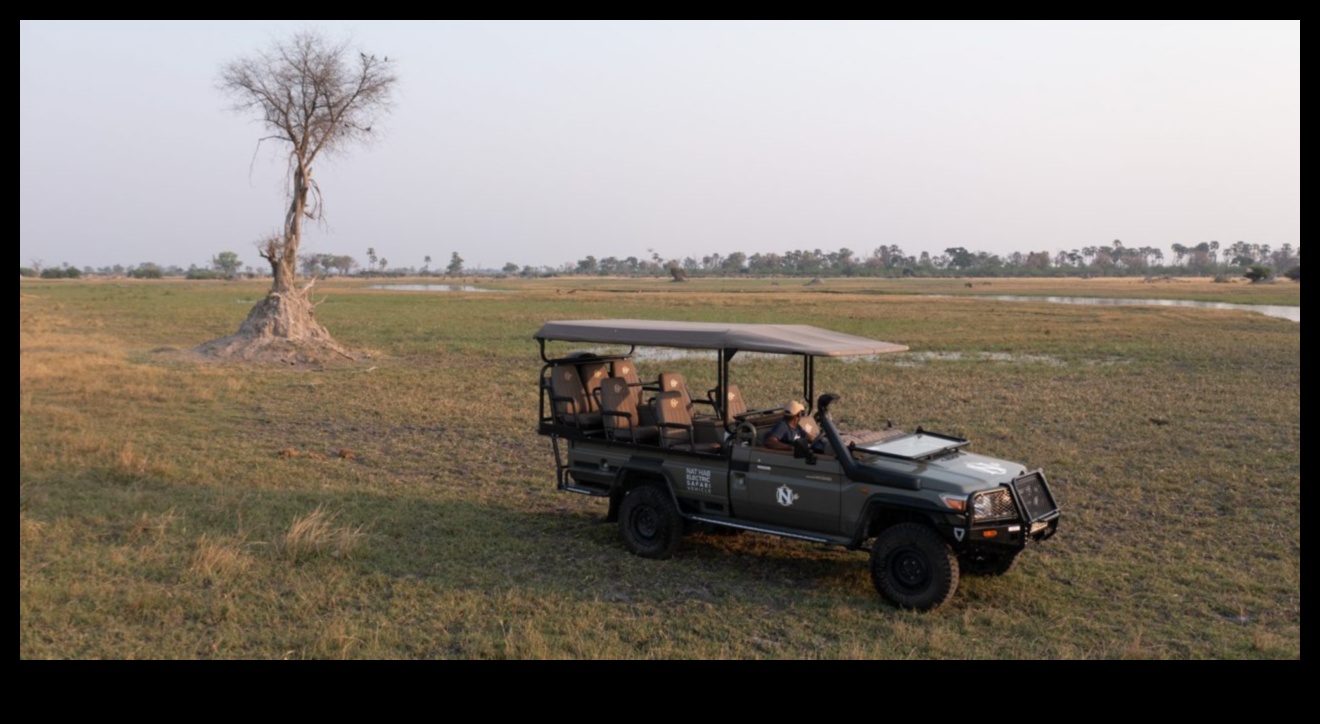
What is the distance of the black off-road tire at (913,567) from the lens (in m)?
7.54

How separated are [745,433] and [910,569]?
1883 millimetres

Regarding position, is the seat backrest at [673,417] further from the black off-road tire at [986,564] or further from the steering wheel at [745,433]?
the black off-road tire at [986,564]

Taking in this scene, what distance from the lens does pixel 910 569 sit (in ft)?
25.4

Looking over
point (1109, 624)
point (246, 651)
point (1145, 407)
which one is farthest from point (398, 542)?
point (1145, 407)

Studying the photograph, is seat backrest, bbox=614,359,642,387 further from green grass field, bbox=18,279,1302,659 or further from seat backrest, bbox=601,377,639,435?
green grass field, bbox=18,279,1302,659

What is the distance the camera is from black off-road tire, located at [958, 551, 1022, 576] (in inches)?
327

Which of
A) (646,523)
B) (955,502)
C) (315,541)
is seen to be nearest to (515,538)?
(646,523)

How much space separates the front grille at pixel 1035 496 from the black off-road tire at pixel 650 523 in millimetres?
2994

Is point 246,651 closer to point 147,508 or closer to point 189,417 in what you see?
point 147,508

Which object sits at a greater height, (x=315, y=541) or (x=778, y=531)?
(x=778, y=531)

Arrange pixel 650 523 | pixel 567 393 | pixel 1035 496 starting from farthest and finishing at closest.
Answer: pixel 567 393 < pixel 650 523 < pixel 1035 496

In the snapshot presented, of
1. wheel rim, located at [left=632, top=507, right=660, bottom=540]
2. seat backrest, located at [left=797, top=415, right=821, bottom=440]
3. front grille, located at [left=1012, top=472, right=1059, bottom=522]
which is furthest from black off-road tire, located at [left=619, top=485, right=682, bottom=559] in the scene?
front grille, located at [left=1012, top=472, right=1059, bottom=522]

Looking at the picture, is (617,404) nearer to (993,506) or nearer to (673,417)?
(673,417)

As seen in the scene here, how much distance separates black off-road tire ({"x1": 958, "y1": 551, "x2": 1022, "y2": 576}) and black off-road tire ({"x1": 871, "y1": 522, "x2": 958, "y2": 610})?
2.35 feet
